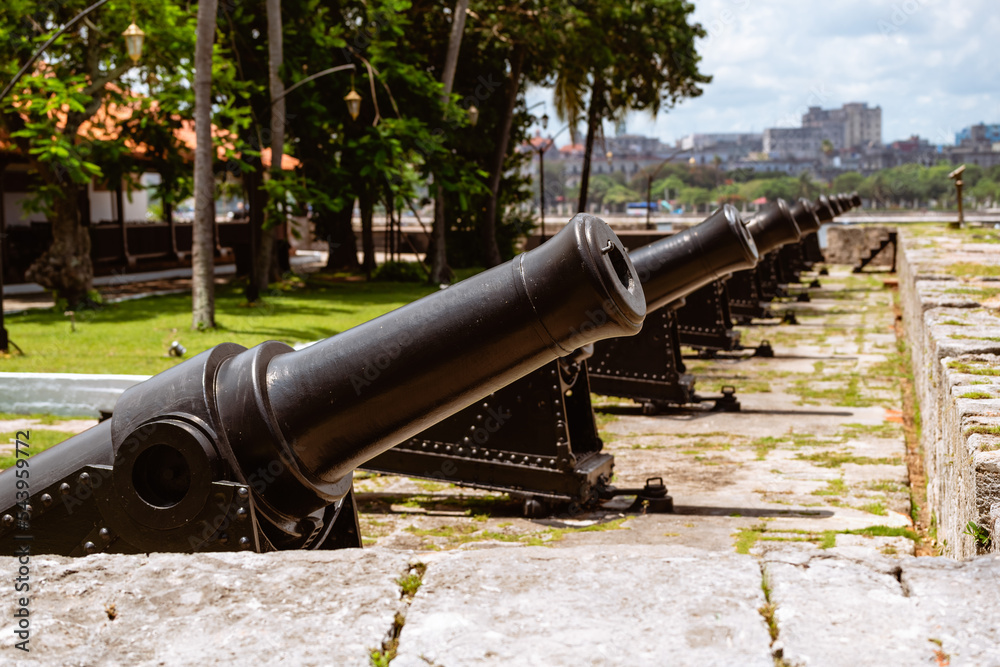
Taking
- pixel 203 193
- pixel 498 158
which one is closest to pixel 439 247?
pixel 498 158

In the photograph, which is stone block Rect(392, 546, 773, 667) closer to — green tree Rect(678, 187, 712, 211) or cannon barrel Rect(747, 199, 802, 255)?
cannon barrel Rect(747, 199, 802, 255)

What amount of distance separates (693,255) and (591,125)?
2324 cm

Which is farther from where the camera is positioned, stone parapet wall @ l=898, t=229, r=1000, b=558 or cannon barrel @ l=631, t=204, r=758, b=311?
cannon barrel @ l=631, t=204, r=758, b=311

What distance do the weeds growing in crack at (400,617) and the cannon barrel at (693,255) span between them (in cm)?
460

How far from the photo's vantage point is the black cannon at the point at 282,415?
2717 mm

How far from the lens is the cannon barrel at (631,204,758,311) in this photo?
6648 millimetres

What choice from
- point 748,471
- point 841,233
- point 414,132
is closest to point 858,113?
point 841,233

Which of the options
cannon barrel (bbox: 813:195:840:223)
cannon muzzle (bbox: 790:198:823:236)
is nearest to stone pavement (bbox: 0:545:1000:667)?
cannon muzzle (bbox: 790:198:823:236)

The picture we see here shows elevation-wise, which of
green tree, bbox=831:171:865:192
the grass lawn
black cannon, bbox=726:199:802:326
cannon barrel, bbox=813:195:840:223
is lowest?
the grass lawn

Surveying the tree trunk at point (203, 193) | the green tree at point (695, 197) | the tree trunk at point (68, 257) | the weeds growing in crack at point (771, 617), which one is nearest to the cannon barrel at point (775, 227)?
the tree trunk at point (203, 193)

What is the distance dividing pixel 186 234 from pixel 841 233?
53.7 ft

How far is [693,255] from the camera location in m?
6.68

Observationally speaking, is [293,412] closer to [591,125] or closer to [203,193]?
[203,193]

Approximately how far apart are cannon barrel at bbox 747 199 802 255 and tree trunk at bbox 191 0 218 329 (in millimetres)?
6581
